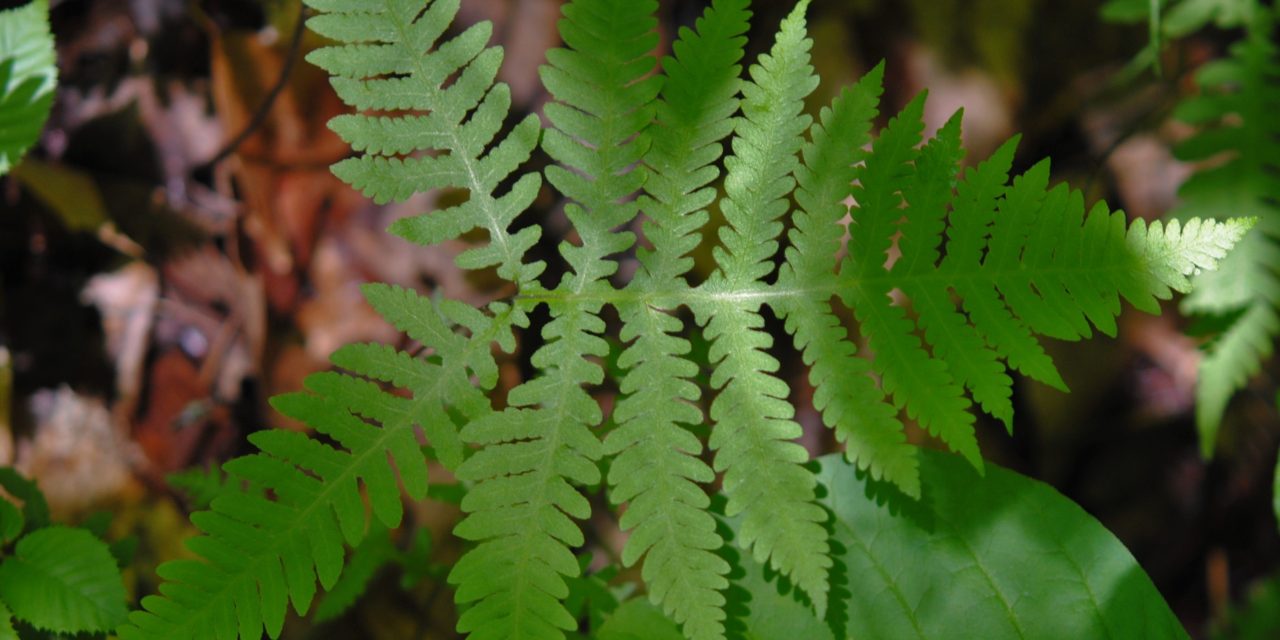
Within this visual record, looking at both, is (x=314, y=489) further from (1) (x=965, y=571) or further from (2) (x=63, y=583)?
(1) (x=965, y=571)

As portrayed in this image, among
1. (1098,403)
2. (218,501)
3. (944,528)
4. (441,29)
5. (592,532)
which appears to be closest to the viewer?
(218,501)

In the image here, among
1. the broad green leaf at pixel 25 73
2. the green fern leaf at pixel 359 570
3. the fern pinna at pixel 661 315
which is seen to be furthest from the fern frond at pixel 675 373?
the broad green leaf at pixel 25 73

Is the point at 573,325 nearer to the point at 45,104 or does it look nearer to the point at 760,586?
the point at 760,586

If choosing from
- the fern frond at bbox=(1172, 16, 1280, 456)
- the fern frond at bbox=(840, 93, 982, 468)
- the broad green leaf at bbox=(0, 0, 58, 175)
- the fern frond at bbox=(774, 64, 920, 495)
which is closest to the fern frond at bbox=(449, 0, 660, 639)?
the fern frond at bbox=(774, 64, 920, 495)

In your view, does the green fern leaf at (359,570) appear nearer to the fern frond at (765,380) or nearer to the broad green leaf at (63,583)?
the broad green leaf at (63,583)

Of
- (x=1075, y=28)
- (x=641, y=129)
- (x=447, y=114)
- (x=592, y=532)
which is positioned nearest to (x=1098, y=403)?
(x=1075, y=28)

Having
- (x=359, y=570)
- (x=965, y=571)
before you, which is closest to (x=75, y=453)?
(x=359, y=570)

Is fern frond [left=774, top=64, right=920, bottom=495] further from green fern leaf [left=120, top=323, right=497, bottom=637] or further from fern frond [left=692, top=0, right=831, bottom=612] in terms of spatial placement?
green fern leaf [left=120, top=323, right=497, bottom=637]
